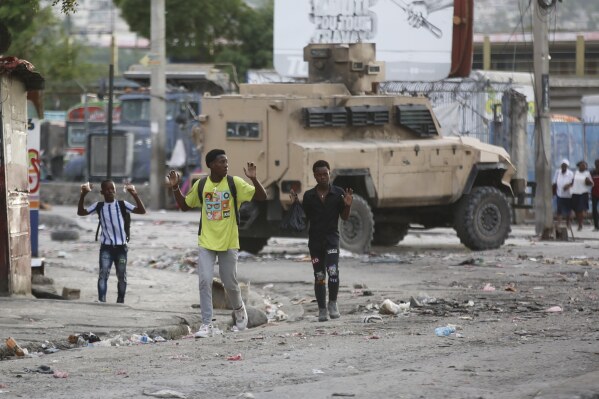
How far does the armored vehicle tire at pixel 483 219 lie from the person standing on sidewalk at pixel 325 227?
954 centimetres

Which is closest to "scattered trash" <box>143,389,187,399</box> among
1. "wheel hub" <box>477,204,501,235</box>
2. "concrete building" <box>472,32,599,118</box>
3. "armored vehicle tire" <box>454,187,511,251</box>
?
"armored vehicle tire" <box>454,187,511,251</box>

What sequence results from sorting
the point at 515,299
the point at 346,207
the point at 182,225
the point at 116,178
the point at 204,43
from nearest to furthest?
1. the point at 346,207
2. the point at 515,299
3. the point at 182,225
4. the point at 116,178
5. the point at 204,43

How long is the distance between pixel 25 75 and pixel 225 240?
3.57 meters

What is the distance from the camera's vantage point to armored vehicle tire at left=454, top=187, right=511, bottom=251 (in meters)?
23.0

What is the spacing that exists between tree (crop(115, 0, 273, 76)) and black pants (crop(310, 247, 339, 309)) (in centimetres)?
3736

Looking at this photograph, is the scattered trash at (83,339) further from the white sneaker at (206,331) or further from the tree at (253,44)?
the tree at (253,44)

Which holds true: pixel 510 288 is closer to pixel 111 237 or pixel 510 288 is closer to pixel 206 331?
pixel 111 237

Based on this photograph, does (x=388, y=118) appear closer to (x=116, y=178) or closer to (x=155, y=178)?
(x=155, y=178)

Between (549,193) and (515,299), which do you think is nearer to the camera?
(515,299)

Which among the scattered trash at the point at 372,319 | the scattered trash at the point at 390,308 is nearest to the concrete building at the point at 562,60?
the scattered trash at the point at 390,308

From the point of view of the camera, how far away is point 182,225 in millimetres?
30359

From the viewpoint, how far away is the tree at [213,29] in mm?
51188

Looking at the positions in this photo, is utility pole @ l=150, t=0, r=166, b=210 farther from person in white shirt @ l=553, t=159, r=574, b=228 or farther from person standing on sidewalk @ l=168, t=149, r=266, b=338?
person standing on sidewalk @ l=168, t=149, r=266, b=338

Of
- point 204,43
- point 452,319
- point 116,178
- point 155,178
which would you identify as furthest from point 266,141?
point 204,43
